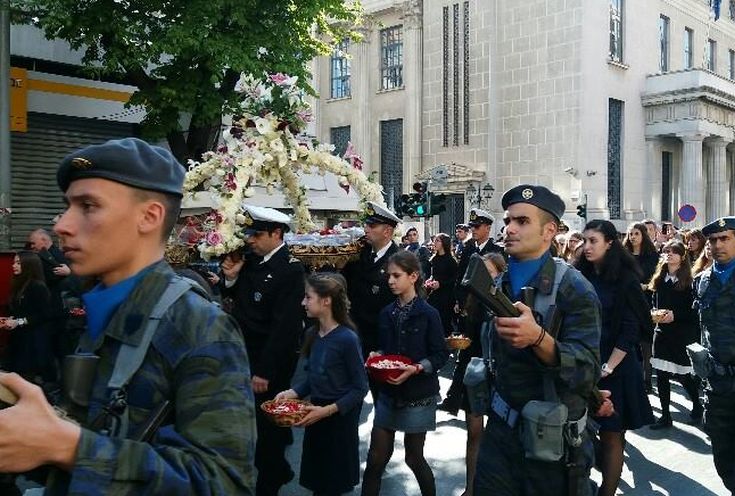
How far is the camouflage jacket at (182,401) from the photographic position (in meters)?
1.42

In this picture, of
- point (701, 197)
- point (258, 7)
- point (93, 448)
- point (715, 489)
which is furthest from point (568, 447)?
point (701, 197)

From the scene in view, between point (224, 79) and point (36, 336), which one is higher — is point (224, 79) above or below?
above

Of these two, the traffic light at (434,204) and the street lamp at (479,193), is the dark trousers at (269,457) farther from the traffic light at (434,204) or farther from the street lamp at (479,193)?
the street lamp at (479,193)

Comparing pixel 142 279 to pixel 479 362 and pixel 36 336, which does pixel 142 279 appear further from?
pixel 36 336

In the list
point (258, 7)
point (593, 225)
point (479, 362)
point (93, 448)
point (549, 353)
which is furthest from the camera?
point (258, 7)

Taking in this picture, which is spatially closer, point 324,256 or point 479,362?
point 479,362

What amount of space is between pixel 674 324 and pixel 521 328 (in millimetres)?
6104

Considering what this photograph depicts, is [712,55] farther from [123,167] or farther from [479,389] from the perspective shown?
[123,167]

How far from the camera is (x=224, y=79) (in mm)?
15047

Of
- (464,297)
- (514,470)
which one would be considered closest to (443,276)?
(464,297)

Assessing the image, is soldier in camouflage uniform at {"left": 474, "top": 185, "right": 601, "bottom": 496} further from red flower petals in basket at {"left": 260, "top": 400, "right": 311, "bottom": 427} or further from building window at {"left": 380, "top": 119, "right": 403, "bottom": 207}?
building window at {"left": 380, "top": 119, "right": 403, "bottom": 207}

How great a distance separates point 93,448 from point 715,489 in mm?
5903

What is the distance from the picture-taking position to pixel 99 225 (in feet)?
5.44

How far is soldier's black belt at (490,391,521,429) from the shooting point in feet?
11.2
